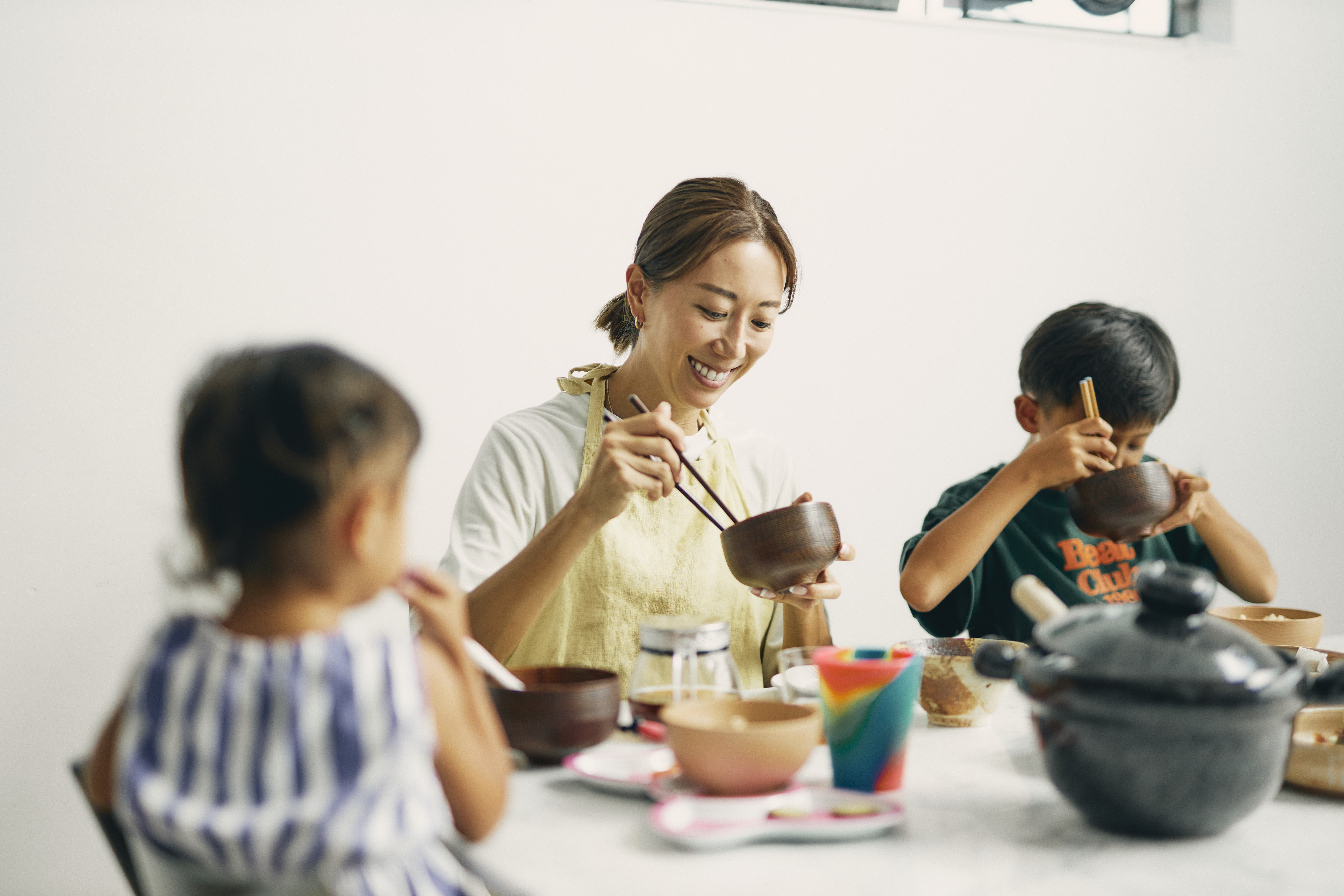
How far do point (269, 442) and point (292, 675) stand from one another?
150 mm

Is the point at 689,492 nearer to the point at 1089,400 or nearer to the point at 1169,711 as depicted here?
the point at 1089,400

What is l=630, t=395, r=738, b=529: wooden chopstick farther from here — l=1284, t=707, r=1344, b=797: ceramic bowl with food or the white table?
l=1284, t=707, r=1344, b=797: ceramic bowl with food

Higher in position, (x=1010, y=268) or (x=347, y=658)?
(x=1010, y=268)

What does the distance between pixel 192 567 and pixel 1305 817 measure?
2.93 feet

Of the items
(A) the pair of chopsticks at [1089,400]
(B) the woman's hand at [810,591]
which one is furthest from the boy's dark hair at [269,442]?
(A) the pair of chopsticks at [1089,400]

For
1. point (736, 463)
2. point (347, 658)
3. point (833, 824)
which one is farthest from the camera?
point (736, 463)

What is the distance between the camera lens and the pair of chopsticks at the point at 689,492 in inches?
51.6

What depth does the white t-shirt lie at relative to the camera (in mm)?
1508

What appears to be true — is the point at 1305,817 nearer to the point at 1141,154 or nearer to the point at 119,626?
the point at 119,626

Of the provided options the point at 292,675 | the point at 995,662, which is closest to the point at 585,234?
the point at 995,662

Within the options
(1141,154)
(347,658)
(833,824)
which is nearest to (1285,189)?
(1141,154)

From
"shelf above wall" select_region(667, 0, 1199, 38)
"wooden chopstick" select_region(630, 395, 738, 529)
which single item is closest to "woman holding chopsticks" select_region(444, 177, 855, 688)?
"wooden chopstick" select_region(630, 395, 738, 529)

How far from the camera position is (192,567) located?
2.33ft

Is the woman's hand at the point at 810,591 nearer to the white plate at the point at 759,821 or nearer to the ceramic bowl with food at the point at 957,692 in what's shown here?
the ceramic bowl with food at the point at 957,692
